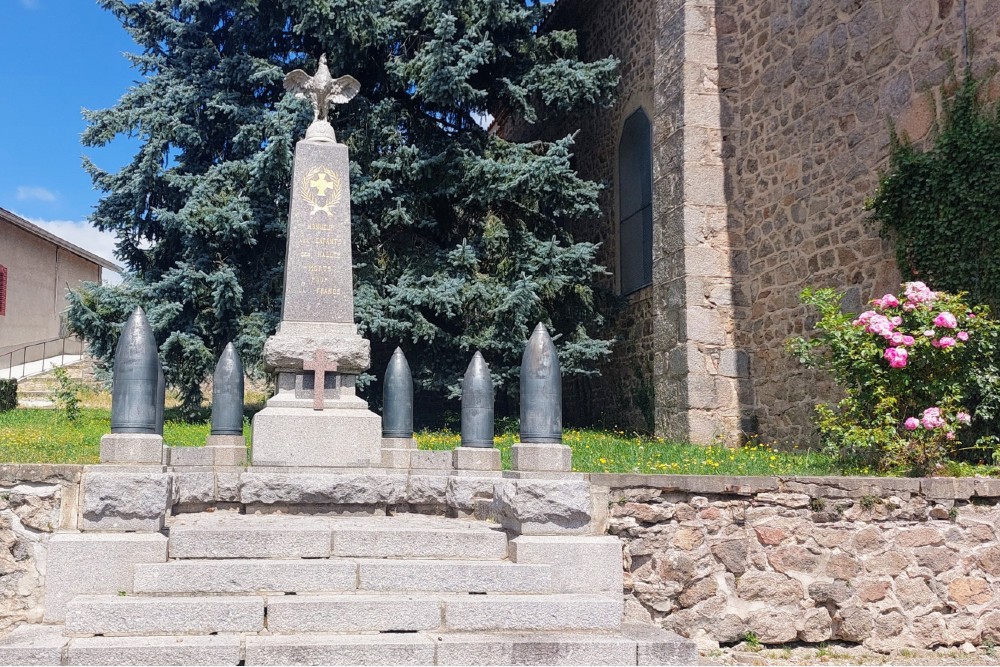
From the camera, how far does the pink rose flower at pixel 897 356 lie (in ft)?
23.6

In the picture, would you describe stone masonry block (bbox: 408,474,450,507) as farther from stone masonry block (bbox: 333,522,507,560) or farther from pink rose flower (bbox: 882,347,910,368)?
pink rose flower (bbox: 882,347,910,368)

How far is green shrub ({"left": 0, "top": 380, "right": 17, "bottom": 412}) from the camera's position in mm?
16734

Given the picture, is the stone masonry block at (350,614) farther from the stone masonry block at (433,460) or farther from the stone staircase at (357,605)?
the stone masonry block at (433,460)

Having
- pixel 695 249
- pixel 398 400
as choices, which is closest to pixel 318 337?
pixel 398 400

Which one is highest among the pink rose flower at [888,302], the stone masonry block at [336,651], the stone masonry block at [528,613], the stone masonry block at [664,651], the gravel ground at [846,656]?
the pink rose flower at [888,302]

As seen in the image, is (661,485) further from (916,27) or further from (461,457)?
(916,27)

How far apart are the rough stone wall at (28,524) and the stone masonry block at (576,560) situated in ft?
8.93

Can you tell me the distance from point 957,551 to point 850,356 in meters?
1.81

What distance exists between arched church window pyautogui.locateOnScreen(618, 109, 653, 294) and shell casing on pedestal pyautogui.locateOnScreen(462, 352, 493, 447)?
24.1 feet

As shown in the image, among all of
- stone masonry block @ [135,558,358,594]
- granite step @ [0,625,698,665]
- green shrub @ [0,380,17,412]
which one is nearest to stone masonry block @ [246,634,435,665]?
granite step @ [0,625,698,665]

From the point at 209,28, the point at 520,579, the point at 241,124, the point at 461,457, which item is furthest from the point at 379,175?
the point at 520,579

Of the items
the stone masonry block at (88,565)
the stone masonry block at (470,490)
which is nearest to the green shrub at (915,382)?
the stone masonry block at (470,490)

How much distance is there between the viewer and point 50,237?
2550 centimetres

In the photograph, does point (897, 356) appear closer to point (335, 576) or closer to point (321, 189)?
point (335, 576)
